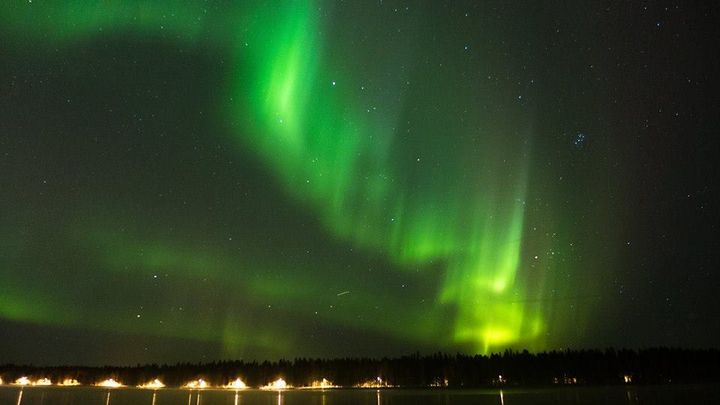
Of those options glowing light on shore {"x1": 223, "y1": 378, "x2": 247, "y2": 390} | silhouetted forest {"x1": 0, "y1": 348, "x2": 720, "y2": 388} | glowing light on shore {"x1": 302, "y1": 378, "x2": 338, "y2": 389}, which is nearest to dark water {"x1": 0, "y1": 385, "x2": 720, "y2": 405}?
silhouetted forest {"x1": 0, "y1": 348, "x2": 720, "y2": 388}

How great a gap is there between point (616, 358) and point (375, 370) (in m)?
51.5

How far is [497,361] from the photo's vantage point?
375ft

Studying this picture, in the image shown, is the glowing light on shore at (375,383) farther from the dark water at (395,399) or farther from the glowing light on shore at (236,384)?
the dark water at (395,399)

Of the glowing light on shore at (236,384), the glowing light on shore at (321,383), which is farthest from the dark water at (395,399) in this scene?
the glowing light on shore at (236,384)

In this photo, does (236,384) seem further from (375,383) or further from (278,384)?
(375,383)

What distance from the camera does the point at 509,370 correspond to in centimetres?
11144

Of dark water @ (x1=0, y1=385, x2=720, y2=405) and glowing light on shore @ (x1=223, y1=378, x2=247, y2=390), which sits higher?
glowing light on shore @ (x1=223, y1=378, x2=247, y2=390)

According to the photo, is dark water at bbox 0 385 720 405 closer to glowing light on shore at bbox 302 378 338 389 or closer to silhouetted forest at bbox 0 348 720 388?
silhouetted forest at bbox 0 348 720 388

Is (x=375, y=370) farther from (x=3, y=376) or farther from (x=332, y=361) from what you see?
(x=3, y=376)

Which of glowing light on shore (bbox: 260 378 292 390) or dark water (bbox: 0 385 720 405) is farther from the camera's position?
glowing light on shore (bbox: 260 378 292 390)

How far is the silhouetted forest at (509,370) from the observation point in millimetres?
109250

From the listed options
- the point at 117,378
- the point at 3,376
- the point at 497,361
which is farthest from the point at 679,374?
the point at 3,376

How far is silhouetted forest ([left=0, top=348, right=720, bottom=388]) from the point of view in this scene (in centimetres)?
10925

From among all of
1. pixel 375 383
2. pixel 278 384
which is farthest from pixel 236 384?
pixel 375 383
